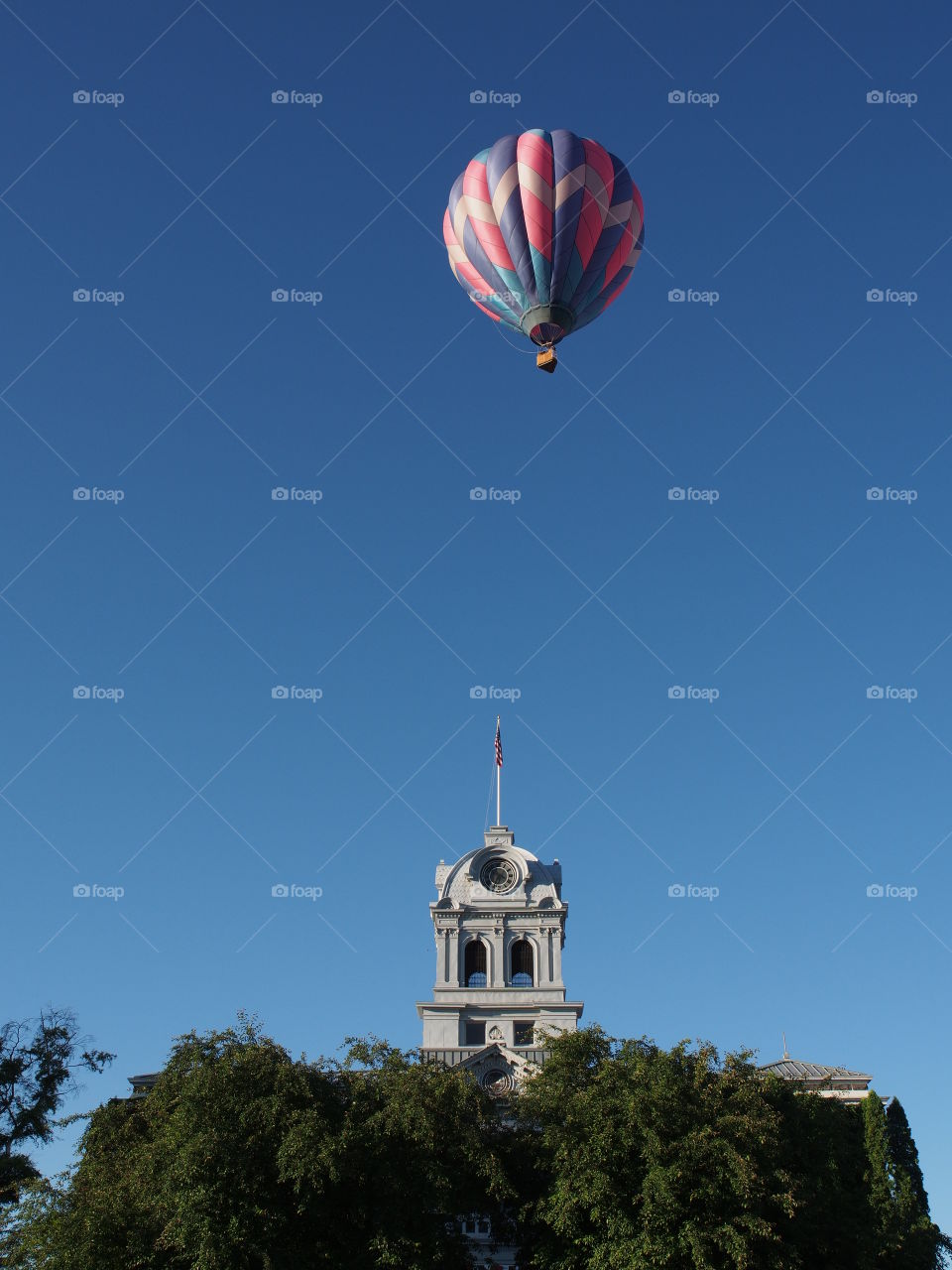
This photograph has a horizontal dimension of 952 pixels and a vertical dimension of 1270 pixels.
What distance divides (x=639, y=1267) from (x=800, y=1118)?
11.3m

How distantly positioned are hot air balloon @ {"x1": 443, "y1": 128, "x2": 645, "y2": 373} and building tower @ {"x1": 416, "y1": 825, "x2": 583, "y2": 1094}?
136ft

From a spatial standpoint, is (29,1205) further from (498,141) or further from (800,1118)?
(498,141)

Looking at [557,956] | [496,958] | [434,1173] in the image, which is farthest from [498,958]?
[434,1173]

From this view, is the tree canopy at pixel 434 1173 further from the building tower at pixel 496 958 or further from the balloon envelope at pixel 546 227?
the balloon envelope at pixel 546 227

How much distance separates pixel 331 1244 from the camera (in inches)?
1656

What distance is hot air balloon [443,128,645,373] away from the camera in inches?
1713

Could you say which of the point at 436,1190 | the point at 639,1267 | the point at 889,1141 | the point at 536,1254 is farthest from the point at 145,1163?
the point at 889,1141

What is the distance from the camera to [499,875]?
3071 inches

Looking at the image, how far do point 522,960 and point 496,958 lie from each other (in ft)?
6.26

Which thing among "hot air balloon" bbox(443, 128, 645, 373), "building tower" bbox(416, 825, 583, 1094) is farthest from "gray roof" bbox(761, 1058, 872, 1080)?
"hot air balloon" bbox(443, 128, 645, 373)

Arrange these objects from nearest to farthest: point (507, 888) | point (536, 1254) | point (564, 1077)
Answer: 1. point (536, 1254)
2. point (564, 1077)
3. point (507, 888)
